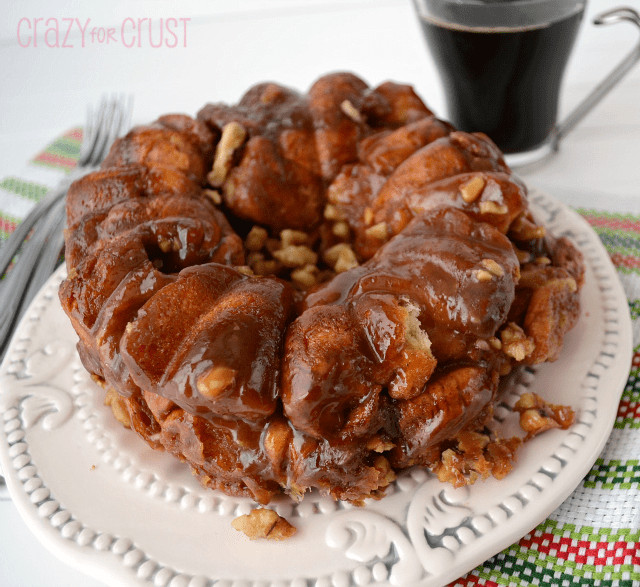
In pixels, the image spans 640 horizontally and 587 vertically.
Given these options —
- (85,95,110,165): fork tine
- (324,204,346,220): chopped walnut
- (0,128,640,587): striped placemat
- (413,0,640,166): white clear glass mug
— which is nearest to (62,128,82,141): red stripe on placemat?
(85,95,110,165): fork tine

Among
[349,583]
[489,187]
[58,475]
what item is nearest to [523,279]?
[489,187]

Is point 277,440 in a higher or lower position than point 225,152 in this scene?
lower

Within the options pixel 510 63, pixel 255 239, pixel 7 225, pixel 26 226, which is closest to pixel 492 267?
pixel 255 239

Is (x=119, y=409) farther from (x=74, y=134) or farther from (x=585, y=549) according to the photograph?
(x=74, y=134)

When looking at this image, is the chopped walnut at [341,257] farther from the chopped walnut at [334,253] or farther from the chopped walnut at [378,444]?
the chopped walnut at [378,444]

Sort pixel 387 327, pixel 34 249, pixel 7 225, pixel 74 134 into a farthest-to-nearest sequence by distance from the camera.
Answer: pixel 74 134
pixel 7 225
pixel 34 249
pixel 387 327

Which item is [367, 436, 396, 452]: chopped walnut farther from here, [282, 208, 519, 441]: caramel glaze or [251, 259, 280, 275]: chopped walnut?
[251, 259, 280, 275]: chopped walnut
